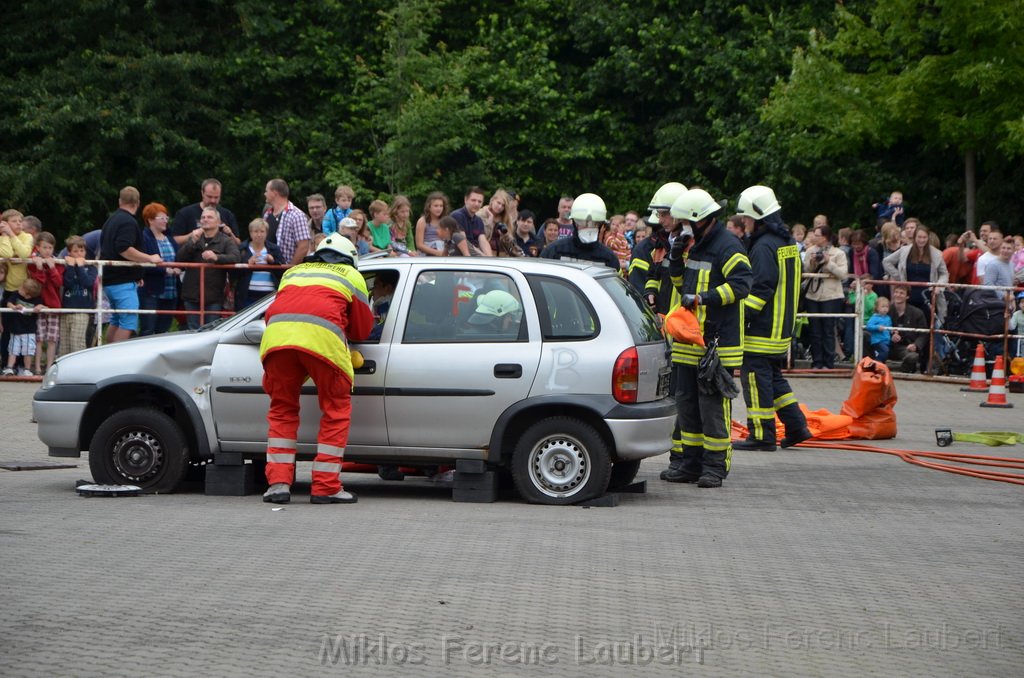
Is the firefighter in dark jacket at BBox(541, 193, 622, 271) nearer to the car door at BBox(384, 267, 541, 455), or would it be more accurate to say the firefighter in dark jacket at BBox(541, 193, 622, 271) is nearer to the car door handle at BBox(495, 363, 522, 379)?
the car door at BBox(384, 267, 541, 455)

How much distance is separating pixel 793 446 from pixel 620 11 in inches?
839

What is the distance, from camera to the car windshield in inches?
388

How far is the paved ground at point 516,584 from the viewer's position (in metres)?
5.87

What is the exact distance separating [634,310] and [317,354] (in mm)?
2166

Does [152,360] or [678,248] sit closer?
[152,360]

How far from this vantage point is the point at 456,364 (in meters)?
9.72

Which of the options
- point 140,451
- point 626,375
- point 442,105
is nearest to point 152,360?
point 140,451

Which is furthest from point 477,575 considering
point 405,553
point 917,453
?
point 917,453

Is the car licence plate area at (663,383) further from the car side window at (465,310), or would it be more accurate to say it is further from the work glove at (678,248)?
the work glove at (678,248)

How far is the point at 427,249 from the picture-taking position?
16625 mm

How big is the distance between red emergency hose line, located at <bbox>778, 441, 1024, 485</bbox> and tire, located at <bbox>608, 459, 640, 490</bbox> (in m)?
2.82

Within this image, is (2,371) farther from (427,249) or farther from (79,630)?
(79,630)

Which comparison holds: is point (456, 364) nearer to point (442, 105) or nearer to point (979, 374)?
point (979, 374)

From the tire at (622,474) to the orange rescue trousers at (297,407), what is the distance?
2061 millimetres
